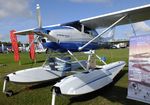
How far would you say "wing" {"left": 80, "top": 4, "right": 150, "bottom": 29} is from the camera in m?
7.52

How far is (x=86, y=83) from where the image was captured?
7086mm

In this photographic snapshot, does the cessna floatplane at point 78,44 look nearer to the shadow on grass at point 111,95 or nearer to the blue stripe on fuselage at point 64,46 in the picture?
the blue stripe on fuselage at point 64,46

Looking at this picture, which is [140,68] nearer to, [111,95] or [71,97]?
[111,95]

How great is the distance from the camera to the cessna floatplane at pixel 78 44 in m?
6.92

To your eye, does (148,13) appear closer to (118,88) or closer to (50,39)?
(118,88)

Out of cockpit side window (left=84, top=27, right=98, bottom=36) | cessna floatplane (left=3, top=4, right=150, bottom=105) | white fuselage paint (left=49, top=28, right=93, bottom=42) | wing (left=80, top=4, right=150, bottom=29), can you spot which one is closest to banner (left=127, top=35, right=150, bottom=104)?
cessna floatplane (left=3, top=4, right=150, bottom=105)

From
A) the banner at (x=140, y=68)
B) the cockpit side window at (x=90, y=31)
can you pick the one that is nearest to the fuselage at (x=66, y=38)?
the cockpit side window at (x=90, y=31)

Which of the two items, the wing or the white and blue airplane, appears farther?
the white and blue airplane

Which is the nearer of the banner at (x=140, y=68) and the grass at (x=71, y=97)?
the banner at (x=140, y=68)

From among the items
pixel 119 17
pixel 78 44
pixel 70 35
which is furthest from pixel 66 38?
pixel 119 17

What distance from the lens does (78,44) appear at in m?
9.11

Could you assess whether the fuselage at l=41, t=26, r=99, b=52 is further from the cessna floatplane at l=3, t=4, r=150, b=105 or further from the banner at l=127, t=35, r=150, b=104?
the banner at l=127, t=35, r=150, b=104

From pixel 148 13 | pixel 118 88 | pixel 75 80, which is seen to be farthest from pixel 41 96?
pixel 148 13

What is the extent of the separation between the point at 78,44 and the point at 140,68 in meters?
3.81
